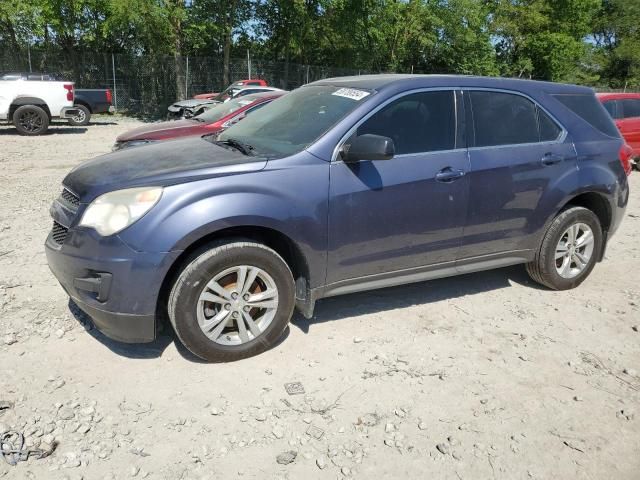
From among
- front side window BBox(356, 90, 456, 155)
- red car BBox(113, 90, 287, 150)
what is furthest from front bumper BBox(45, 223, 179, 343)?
red car BBox(113, 90, 287, 150)

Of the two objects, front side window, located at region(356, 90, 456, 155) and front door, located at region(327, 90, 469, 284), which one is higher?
front side window, located at region(356, 90, 456, 155)

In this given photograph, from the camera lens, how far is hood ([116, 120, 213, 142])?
27.1ft

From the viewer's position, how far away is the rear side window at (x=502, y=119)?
14.0 feet

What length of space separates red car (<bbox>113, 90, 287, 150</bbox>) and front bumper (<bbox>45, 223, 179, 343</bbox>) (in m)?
4.64

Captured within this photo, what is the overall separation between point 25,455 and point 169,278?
1198mm

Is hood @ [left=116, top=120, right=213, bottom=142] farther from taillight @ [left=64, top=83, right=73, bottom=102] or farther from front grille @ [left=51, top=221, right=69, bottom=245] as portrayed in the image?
taillight @ [left=64, top=83, right=73, bottom=102]

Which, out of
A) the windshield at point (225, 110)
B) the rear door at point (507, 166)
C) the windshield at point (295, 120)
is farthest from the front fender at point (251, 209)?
the windshield at point (225, 110)

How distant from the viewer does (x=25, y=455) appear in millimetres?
2693

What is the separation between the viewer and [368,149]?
3541 millimetres

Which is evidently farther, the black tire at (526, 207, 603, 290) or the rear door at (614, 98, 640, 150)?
the rear door at (614, 98, 640, 150)

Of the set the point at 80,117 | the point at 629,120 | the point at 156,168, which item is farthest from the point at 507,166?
the point at 80,117

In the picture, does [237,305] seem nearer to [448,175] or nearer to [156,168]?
[156,168]

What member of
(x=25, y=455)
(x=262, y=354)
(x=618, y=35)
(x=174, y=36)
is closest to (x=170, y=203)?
(x=262, y=354)

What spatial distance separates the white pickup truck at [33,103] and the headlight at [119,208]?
13708mm
